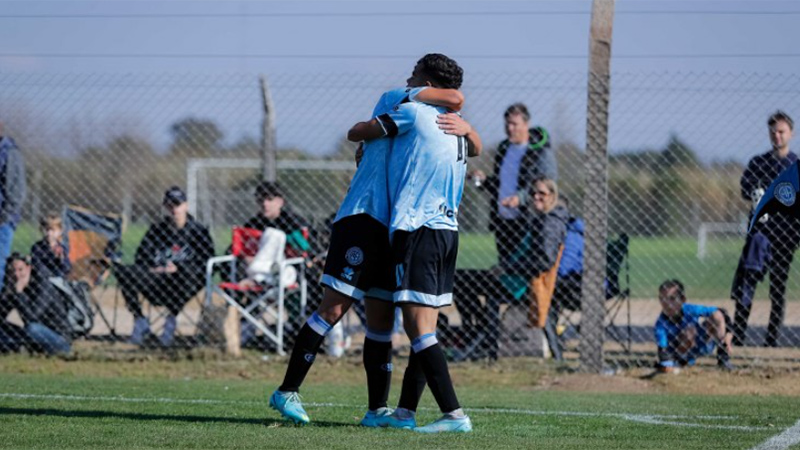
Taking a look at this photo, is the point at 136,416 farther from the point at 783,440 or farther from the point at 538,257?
the point at 538,257

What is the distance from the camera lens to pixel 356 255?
20.2 feet

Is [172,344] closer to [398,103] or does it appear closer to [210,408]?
[210,408]

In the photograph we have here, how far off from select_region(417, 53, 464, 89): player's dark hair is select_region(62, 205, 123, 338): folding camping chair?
7.15 metres

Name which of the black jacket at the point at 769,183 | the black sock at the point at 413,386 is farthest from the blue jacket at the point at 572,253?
the black sock at the point at 413,386

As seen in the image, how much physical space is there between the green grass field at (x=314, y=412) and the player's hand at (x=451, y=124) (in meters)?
1.51

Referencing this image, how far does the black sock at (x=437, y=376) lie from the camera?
611 cm

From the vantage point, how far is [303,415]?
20.6 feet

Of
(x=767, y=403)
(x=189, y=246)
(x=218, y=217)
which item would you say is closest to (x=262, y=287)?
(x=189, y=246)

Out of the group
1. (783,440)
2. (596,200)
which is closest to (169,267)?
(596,200)

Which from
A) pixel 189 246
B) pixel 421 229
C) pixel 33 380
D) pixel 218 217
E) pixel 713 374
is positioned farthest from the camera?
pixel 218 217

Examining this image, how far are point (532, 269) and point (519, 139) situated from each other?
1.27 m

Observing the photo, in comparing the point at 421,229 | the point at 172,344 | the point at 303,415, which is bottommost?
the point at 172,344

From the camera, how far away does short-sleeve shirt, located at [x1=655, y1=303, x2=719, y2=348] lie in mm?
10656

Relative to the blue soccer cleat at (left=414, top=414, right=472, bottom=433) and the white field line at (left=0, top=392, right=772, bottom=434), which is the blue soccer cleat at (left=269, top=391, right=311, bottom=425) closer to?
the blue soccer cleat at (left=414, top=414, right=472, bottom=433)
